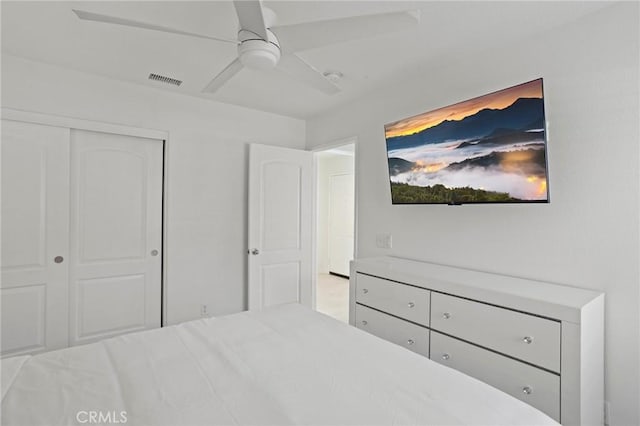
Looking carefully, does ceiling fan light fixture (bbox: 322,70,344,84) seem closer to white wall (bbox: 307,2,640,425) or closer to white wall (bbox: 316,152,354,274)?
white wall (bbox: 307,2,640,425)

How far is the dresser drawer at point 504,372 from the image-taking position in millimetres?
1524

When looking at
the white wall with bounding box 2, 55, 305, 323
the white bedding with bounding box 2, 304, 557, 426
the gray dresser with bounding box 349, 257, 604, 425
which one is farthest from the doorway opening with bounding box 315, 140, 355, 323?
the white bedding with bounding box 2, 304, 557, 426

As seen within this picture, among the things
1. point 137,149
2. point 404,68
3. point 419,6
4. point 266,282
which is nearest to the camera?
point 419,6

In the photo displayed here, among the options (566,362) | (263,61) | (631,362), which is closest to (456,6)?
(263,61)

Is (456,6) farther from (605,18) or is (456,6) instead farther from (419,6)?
(605,18)

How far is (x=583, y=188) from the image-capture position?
181 cm

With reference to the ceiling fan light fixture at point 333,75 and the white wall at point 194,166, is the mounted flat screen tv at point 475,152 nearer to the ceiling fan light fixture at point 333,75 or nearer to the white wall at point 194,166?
the ceiling fan light fixture at point 333,75

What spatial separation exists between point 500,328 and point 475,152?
1.08m

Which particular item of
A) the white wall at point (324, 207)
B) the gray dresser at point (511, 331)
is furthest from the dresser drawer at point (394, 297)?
the white wall at point (324, 207)

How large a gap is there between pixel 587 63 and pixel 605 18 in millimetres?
230

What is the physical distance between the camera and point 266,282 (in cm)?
347

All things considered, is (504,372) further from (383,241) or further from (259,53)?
(259,53)

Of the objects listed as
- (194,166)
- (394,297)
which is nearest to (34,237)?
(194,166)

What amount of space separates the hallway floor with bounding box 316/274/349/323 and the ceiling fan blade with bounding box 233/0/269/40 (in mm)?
3213
